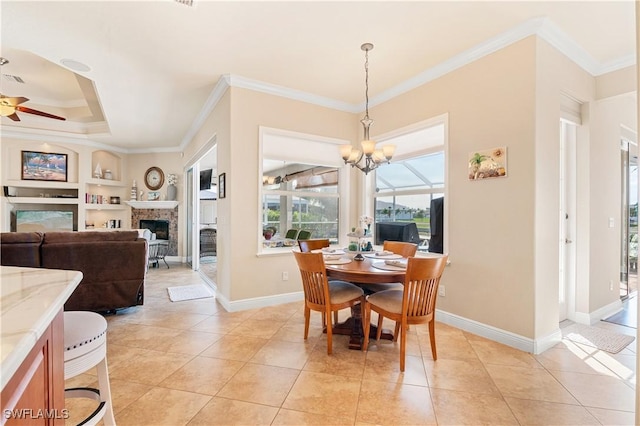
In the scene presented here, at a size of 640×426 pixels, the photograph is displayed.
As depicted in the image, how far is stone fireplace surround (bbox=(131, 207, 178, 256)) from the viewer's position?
24.5 feet

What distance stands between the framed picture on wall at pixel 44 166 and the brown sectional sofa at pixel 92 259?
14.4ft

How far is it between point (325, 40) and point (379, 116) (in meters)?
1.59

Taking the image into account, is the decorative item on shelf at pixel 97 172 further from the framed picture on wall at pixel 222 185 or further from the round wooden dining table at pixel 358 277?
the round wooden dining table at pixel 358 277

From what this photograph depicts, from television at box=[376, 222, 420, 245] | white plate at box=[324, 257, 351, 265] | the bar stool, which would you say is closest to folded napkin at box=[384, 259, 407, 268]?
white plate at box=[324, 257, 351, 265]

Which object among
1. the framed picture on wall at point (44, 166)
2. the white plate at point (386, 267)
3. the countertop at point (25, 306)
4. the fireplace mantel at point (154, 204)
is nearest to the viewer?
the countertop at point (25, 306)

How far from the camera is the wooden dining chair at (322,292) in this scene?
2492 millimetres

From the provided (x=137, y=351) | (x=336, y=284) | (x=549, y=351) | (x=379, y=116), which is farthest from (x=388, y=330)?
(x=379, y=116)

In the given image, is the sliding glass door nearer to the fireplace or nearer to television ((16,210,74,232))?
the fireplace

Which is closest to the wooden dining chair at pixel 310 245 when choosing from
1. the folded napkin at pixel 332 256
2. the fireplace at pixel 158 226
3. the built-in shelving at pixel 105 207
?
the folded napkin at pixel 332 256

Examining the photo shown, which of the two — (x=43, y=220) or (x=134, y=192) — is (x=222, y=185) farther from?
(x=43, y=220)

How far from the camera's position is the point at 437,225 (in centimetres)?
353

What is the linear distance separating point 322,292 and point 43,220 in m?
7.13

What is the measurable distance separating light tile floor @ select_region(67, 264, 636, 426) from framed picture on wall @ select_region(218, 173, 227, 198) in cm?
167

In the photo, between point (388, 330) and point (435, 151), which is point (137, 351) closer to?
point (388, 330)
